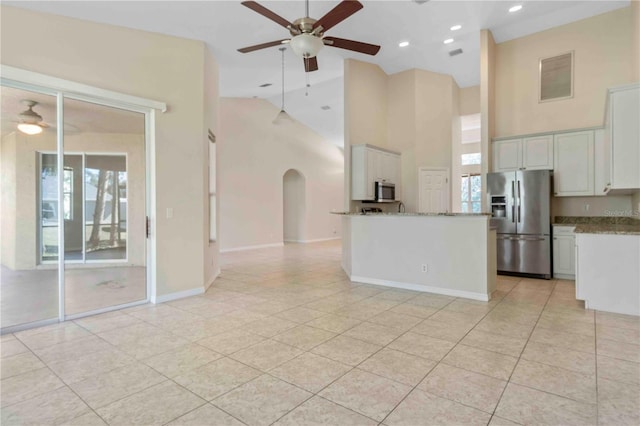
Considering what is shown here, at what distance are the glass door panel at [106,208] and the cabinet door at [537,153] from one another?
19.6 feet

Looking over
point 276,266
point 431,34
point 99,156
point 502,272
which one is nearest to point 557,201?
point 502,272

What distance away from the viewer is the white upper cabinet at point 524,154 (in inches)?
219

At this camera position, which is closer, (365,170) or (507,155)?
(507,155)

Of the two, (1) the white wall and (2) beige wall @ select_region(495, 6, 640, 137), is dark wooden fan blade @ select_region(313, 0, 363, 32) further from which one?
(1) the white wall

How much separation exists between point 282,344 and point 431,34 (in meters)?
5.37

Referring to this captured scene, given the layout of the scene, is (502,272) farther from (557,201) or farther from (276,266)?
(276,266)

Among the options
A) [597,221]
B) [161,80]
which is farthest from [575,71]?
[161,80]

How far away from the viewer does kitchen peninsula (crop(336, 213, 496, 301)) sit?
4133 millimetres

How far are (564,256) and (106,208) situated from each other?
22.3 ft

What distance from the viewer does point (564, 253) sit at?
17.4ft

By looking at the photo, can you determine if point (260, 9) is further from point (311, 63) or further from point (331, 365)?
point (331, 365)

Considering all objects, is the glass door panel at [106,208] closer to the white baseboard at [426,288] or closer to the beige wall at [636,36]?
the white baseboard at [426,288]

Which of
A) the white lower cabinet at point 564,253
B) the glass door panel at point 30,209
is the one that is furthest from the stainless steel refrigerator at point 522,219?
the glass door panel at point 30,209

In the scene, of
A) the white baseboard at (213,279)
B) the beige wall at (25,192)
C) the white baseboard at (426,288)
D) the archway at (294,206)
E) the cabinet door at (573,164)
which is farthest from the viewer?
the archway at (294,206)
